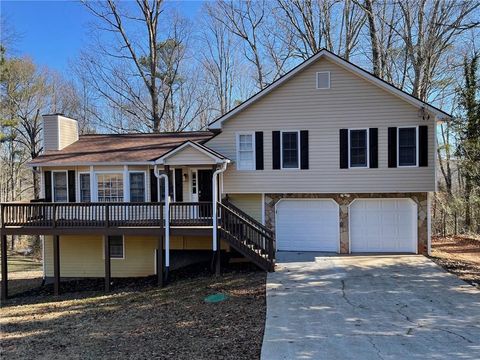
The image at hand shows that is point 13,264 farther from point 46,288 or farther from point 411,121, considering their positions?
point 411,121

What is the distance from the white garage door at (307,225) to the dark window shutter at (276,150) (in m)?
1.59

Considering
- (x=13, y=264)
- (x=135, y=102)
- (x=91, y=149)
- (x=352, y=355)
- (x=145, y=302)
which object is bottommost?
(x=13, y=264)

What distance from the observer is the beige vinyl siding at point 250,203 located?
16.6m

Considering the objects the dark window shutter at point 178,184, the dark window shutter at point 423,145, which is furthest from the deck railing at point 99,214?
the dark window shutter at point 423,145

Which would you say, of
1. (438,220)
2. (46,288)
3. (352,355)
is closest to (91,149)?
(46,288)

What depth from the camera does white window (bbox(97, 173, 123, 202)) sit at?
16.5 metres

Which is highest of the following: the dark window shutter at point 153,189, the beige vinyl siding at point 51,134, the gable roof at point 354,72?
the gable roof at point 354,72

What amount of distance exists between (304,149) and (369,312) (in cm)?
798

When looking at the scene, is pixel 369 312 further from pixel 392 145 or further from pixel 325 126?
pixel 325 126

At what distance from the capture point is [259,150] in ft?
52.8

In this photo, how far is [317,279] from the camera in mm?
12258

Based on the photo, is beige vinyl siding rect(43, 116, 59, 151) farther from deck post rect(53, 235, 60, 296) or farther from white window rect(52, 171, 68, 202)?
deck post rect(53, 235, 60, 296)

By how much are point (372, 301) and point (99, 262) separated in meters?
11.9

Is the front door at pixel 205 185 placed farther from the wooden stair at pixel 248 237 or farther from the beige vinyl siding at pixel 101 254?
the wooden stair at pixel 248 237
